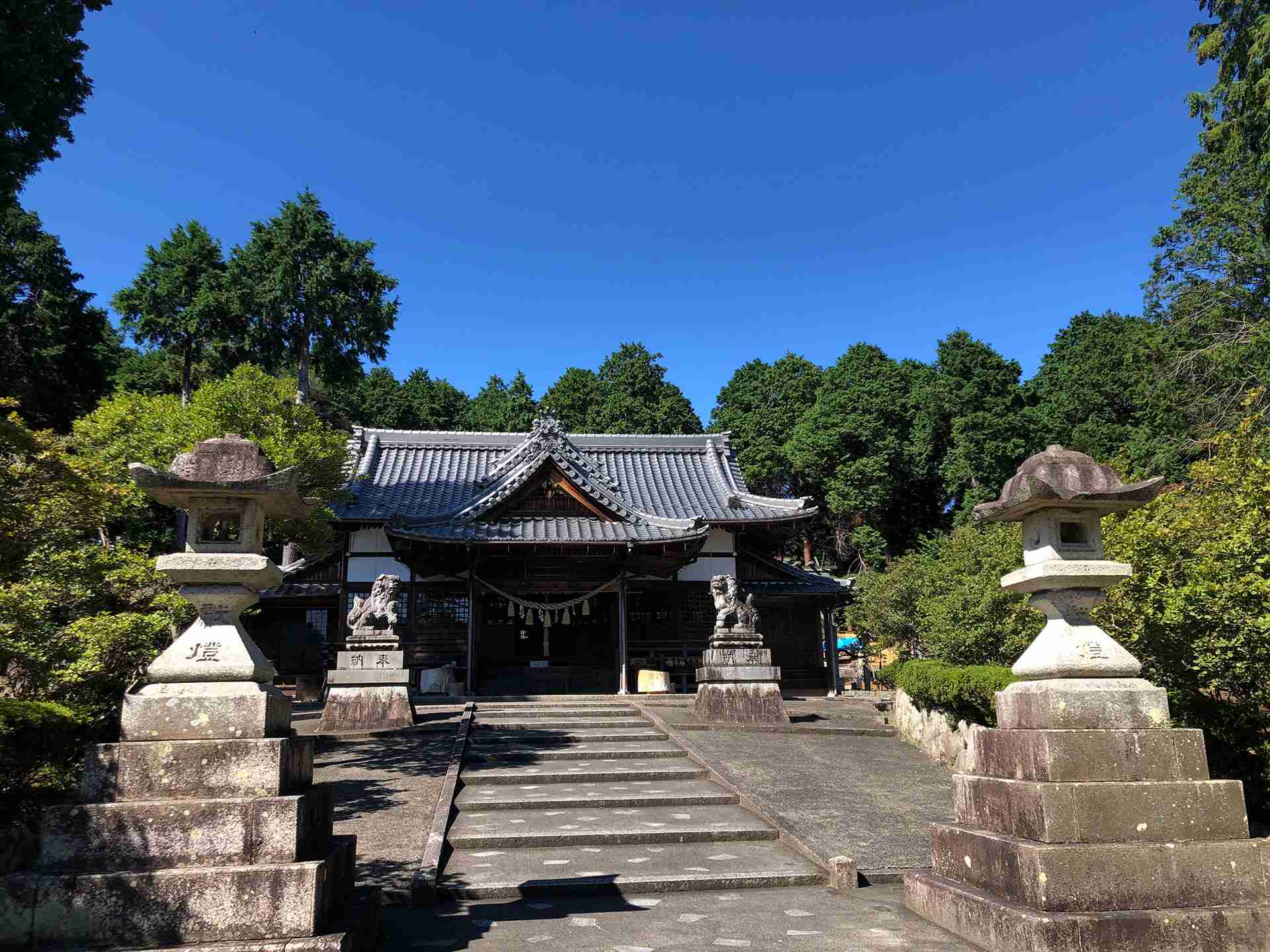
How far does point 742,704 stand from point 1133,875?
34.6 feet

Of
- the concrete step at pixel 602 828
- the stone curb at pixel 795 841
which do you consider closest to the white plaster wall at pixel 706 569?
the stone curb at pixel 795 841

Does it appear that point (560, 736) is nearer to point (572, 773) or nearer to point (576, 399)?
point (572, 773)

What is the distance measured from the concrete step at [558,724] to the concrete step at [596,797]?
3.64m

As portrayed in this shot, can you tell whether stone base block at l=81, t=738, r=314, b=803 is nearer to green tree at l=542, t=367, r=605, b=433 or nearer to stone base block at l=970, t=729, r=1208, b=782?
stone base block at l=970, t=729, r=1208, b=782

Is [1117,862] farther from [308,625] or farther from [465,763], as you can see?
[308,625]

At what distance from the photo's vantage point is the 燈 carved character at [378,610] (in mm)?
14281

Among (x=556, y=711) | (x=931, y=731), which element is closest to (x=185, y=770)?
(x=556, y=711)

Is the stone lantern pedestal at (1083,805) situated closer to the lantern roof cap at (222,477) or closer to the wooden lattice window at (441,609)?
the lantern roof cap at (222,477)

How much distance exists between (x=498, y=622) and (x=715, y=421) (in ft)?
102

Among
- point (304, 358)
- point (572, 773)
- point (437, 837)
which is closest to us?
point (437, 837)

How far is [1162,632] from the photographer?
329 inches

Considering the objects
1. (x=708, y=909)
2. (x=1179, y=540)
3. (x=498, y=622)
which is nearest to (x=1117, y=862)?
(x=708, y=909)

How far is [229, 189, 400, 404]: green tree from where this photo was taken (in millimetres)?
33062

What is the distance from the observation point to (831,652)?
945 inches
